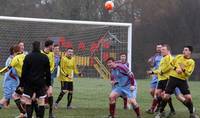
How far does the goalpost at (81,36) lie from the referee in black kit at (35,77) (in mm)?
7336

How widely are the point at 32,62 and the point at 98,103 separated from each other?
9082 millimetres

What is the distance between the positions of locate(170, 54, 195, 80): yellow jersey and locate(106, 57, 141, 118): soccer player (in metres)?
1.26

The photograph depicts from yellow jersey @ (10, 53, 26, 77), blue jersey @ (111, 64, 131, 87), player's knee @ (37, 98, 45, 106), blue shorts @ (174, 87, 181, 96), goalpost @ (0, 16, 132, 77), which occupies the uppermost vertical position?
goalpost @ (0, 16, 132, 77)

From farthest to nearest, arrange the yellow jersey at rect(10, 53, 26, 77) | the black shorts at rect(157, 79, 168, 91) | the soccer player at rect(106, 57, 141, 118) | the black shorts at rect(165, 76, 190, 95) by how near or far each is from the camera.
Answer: the black shorts at rect(157, 79, 168, 91), the black shorts at rect(165, 76, 190, 95), the soccer player at rect(106, 57, 141, 118), the yellow jersey at rect(10, 53, 26, 77)

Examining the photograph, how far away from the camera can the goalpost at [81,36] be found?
19.7 meters

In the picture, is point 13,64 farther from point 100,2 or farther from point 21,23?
point 100,2

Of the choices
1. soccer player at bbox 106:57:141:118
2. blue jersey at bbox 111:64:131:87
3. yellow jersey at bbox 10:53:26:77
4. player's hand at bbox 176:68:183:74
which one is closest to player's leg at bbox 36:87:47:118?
yellow jersey at bbox 10:53:26:77

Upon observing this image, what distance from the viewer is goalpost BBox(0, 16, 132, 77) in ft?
64.5

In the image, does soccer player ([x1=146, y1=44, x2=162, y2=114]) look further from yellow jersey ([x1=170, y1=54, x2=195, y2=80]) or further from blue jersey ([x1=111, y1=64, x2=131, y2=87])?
blue jersey ([x1=111, y1=64, x2=131, y2=87])

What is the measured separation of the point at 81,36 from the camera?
2077 cm

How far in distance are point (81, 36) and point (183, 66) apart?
22.2ft

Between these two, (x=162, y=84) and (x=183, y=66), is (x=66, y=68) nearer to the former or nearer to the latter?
(x=162, y=84)

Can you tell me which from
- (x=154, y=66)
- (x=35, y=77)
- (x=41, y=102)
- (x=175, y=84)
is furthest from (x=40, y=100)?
(x=154, y=66)

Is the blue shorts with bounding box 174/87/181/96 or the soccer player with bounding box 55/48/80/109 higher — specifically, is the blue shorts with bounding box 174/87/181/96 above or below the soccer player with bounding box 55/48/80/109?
below
